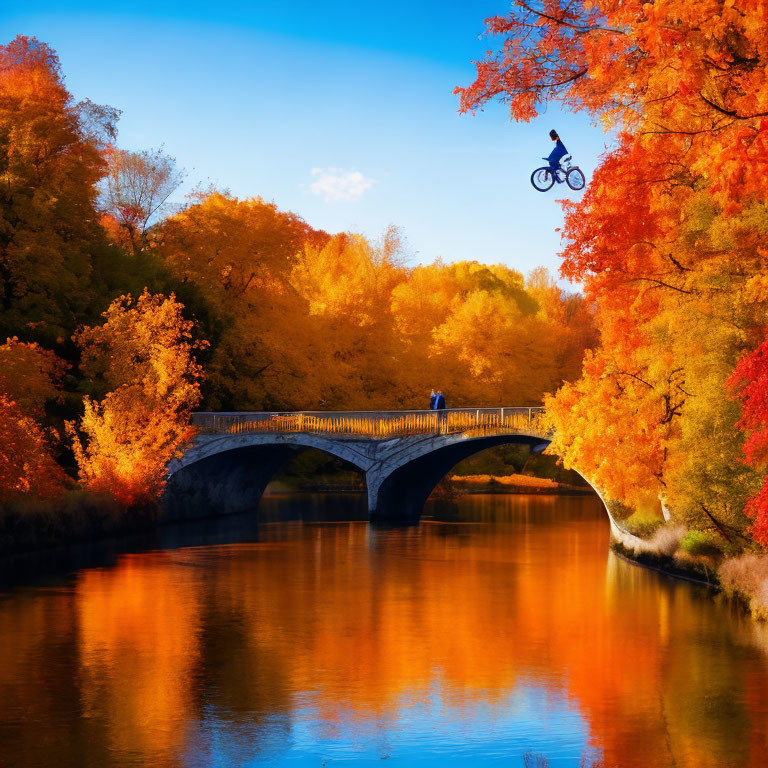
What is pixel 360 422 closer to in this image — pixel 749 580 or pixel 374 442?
pixel 374 442

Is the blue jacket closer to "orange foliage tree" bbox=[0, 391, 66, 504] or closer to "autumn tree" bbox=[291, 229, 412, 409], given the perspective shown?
"orange foliage tree" bbox=[0, 391, 66, 504]

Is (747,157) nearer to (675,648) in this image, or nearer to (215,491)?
(675,648)

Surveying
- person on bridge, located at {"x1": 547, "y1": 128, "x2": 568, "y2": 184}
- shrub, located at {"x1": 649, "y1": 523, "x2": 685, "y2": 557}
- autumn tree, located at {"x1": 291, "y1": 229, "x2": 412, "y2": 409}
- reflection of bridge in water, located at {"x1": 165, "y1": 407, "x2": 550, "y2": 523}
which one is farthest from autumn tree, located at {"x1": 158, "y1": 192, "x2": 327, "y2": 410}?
person on bridge, located at {"x1": 547, "y1": 128, "x2": 568, "y2": 184}

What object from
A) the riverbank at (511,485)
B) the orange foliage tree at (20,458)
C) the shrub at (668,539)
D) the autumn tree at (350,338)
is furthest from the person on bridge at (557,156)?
the riverbank at (511,485)

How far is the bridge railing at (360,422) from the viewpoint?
45250 mm

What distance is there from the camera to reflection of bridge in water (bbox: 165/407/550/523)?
45.3m

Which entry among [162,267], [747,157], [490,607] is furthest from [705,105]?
[162,267]

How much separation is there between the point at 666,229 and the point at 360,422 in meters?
22.7

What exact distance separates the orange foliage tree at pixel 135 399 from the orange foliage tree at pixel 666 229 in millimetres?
16073

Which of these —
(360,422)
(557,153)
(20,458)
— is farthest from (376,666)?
(360,422)

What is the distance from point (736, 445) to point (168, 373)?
981 inches

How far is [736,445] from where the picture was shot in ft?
84.3

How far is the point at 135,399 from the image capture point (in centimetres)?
4378

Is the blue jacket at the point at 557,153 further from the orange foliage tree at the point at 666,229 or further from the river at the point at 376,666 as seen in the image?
the river at the point at 376,666
